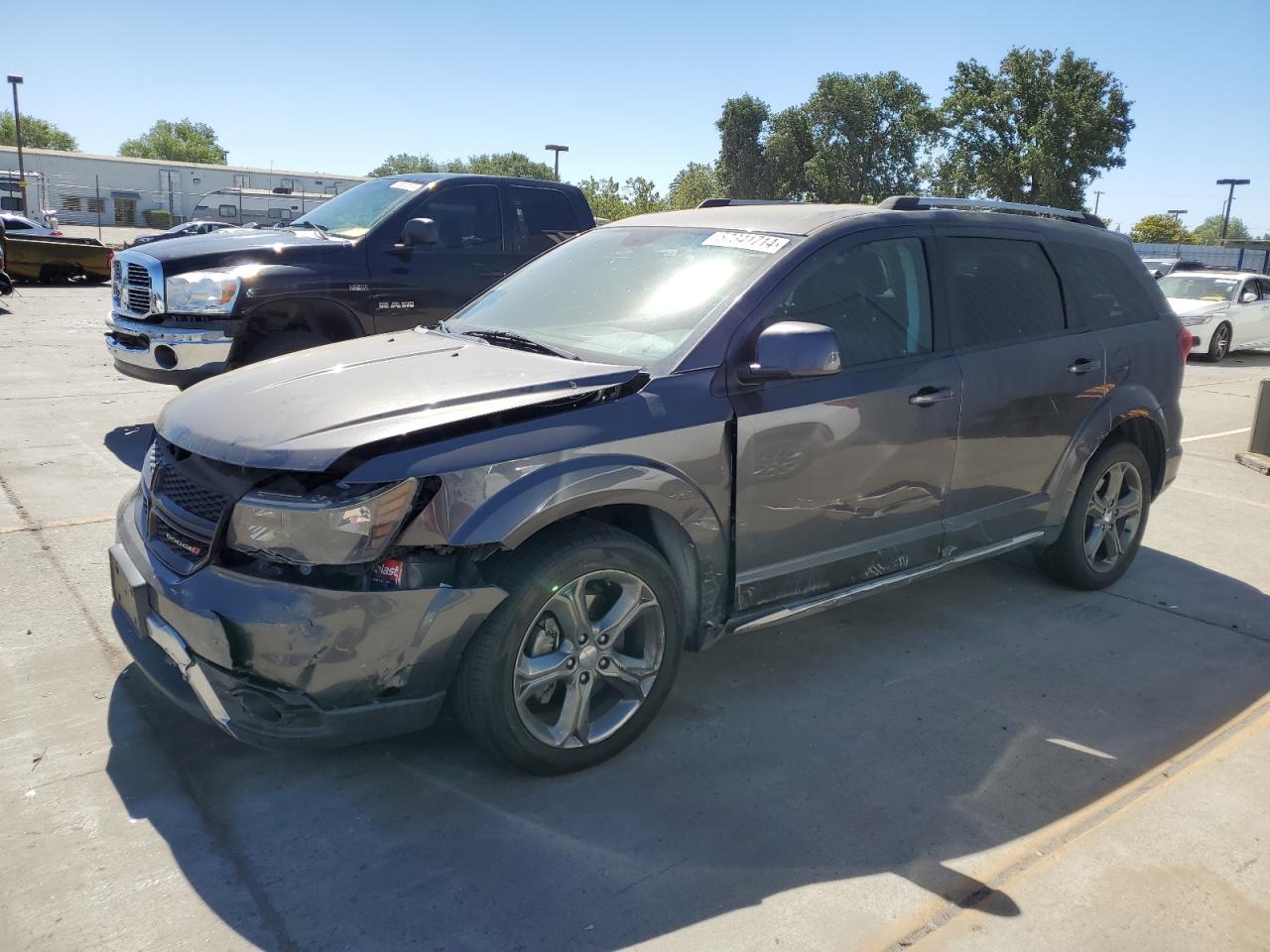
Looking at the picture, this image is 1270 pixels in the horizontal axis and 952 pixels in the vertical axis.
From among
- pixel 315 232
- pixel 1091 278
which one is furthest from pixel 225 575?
pixel 315 232

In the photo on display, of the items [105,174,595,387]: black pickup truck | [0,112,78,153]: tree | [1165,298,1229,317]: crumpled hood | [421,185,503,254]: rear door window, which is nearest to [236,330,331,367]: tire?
[105,174,595,387]: black pickup truck

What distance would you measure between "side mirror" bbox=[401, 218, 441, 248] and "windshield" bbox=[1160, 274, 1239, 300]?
593 inches

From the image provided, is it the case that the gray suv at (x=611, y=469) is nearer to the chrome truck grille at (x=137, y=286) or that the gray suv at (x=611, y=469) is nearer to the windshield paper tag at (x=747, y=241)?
the windshield paper tag at (x=747, y=241)

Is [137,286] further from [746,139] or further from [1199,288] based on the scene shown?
[746,139]

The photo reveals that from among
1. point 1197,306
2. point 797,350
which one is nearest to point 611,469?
point 797,350

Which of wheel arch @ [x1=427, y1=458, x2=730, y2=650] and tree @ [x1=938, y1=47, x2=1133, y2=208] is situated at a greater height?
tree @ [x1=938, y1=47, x2=1133, y2=208]

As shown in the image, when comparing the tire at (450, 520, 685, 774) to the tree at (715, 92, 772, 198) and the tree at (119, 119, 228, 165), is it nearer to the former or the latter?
the tree at (715, 92, 772, 198)

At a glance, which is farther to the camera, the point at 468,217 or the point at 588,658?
the point at 468,217

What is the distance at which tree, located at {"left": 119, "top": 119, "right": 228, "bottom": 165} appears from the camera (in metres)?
108

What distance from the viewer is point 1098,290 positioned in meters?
4.95

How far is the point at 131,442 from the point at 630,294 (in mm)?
4795

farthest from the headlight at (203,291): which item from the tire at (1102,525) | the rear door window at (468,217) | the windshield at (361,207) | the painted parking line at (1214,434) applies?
the painted parking line at (1214,434)

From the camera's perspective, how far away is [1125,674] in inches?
167

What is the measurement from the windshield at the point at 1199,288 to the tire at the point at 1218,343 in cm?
63
